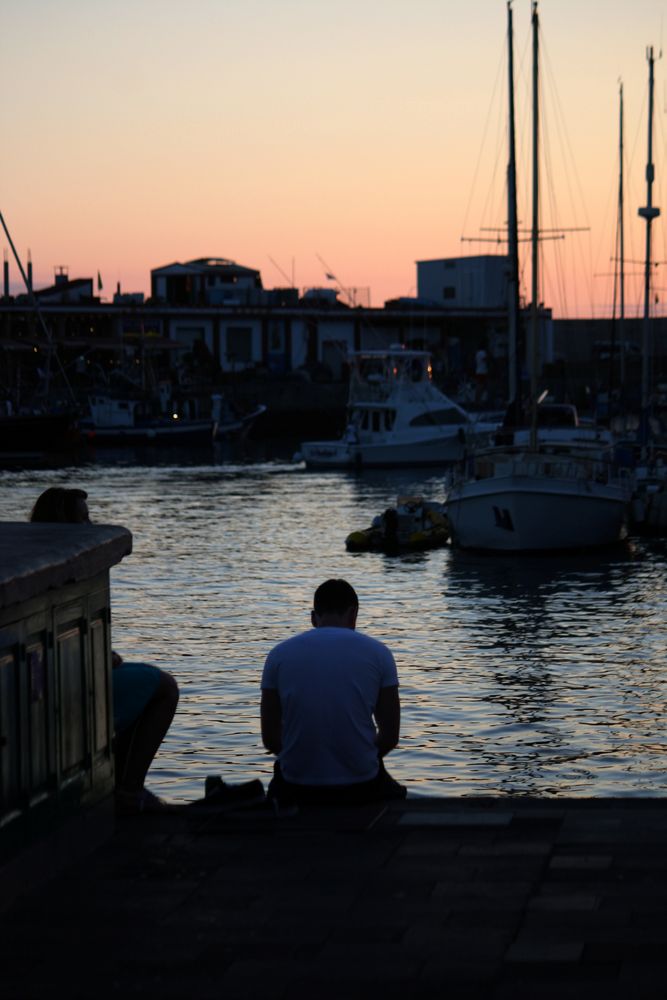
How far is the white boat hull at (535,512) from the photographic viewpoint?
31.6m

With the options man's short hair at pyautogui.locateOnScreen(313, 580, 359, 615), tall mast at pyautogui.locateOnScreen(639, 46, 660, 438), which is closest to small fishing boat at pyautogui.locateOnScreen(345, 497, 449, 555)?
tall mast at pyautogui.locateOnScreen(639, 46, 660, 438)

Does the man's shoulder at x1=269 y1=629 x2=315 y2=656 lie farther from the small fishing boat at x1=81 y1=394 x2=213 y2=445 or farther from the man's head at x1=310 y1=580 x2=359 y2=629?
the small fishing boat at x1=81 y1=394 x2=213 y2=445

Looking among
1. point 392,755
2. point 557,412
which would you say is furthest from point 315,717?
point 557,412

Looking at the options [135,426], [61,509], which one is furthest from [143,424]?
[61,509]

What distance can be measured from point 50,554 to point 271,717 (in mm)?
1744

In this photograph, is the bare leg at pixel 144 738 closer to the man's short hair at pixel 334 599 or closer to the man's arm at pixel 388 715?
the man's short hair at pixel 334 599

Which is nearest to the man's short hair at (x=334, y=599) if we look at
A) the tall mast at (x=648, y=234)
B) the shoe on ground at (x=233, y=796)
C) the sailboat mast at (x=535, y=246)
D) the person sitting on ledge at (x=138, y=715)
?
the shoe on ground at (x=233, y=796)

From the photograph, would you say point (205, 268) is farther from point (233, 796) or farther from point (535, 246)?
point (233, 796)

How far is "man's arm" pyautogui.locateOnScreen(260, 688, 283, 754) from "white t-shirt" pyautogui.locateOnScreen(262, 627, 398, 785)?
0.17 feet

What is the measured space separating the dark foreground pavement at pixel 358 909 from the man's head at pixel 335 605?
2.86 feet

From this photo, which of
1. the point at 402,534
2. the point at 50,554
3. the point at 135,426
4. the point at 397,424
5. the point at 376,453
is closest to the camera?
the point at 50,554

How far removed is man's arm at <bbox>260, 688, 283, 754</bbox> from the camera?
24.9ft

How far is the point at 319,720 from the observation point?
24.4 feet

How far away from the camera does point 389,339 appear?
4259 inches
